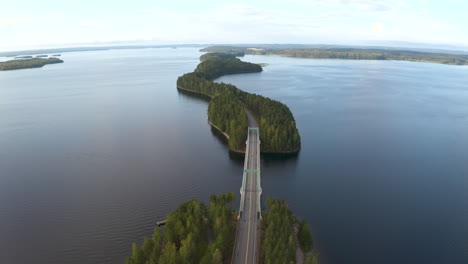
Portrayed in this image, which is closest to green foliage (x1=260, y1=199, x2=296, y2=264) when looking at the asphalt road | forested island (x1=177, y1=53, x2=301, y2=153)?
the asphalt road

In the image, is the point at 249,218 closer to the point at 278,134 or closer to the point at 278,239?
the point at 278,239

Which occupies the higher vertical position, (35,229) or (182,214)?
(182,214)

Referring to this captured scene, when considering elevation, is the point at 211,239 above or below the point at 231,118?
below

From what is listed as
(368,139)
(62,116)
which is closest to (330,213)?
(368,139)

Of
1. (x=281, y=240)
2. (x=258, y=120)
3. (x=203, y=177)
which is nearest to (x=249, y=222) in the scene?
(x=281, y=240)

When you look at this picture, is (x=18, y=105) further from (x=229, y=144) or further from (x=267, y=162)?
(x=267, y=162)

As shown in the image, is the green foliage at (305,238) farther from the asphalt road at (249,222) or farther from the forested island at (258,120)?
the forested island at (258,120)

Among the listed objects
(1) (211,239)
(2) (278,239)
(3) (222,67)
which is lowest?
(1) (211,239)
